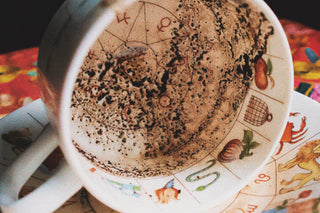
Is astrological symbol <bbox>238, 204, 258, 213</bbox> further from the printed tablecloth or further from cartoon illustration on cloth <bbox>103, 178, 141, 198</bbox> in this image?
cartoon illustration on cloth <bbox>103, 178, 141, 198</bbox>

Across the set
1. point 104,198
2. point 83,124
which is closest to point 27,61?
point 83,124

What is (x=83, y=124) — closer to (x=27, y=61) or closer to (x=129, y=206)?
(x=129, y=206)

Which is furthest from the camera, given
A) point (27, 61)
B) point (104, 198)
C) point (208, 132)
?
point (27, 61)

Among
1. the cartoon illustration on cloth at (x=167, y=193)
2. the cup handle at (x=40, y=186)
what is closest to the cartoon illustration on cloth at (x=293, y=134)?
the cartoon illustration on cloth at (x=167, y=193)

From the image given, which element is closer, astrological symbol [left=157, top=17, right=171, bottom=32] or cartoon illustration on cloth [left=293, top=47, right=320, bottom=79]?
astrological symbol [left=157, top=17, right=171, bottom=32]

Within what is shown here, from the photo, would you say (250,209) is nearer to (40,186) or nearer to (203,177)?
(203,177)

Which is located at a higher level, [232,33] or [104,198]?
[232,33]

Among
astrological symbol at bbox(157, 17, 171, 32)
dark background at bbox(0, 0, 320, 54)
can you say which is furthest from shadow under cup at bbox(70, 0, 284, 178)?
dark background at bbox(0, 0, 320, 54)
